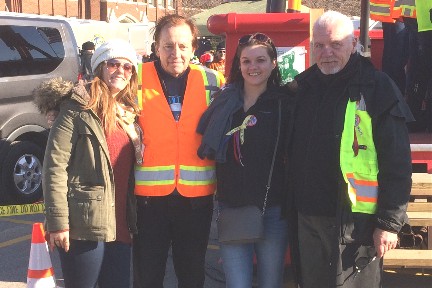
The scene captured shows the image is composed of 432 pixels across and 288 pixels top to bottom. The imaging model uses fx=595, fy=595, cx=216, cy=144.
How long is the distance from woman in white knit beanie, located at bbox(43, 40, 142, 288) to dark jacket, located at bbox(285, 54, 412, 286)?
886 millimetres

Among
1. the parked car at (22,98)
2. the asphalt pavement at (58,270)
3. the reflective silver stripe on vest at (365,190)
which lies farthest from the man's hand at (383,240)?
the parked car at (22,98)

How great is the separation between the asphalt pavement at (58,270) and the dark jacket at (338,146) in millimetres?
1953

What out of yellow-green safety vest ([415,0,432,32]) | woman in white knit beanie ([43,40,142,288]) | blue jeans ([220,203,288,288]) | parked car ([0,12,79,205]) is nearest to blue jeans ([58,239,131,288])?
woman in white knit beanie ([43,40,142,288])

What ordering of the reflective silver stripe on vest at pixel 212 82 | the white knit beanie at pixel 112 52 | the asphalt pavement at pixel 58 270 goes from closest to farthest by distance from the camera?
the white knit beanie at pixel 112 52 → the reflective silver stripe on vest at pixel 212 82 → the asphalt pavement at pixel 58 270

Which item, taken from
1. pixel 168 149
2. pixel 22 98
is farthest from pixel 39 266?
pixel 22 98

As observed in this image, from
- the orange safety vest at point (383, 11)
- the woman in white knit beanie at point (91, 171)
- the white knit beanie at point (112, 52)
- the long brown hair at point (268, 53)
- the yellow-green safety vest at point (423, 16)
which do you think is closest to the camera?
the woman in white knit beanie at point (91, 171)

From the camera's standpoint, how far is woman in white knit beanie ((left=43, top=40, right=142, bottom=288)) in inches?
111

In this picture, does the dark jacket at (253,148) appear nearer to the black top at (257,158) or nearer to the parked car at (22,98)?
the black top at (257,158)

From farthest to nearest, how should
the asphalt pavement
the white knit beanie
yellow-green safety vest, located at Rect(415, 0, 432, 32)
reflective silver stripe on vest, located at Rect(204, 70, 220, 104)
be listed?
the asphalt pavement
yellow-green safety vest, located at Rect(415, 0, 432, 32)
reflective silver stripe on vest, located at Rect(204, 70, 220, 104)
the white knit beanie

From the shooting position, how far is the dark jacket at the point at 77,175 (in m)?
2.82

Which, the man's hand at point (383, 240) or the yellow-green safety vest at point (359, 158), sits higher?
the yellow-green safety vest at point (359, 158)

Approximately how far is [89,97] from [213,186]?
0.87 metres

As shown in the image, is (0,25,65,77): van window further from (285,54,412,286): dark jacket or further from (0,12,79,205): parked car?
(285,54,412,286): dark jacket

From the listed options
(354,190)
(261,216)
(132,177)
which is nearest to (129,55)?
(132,177)
